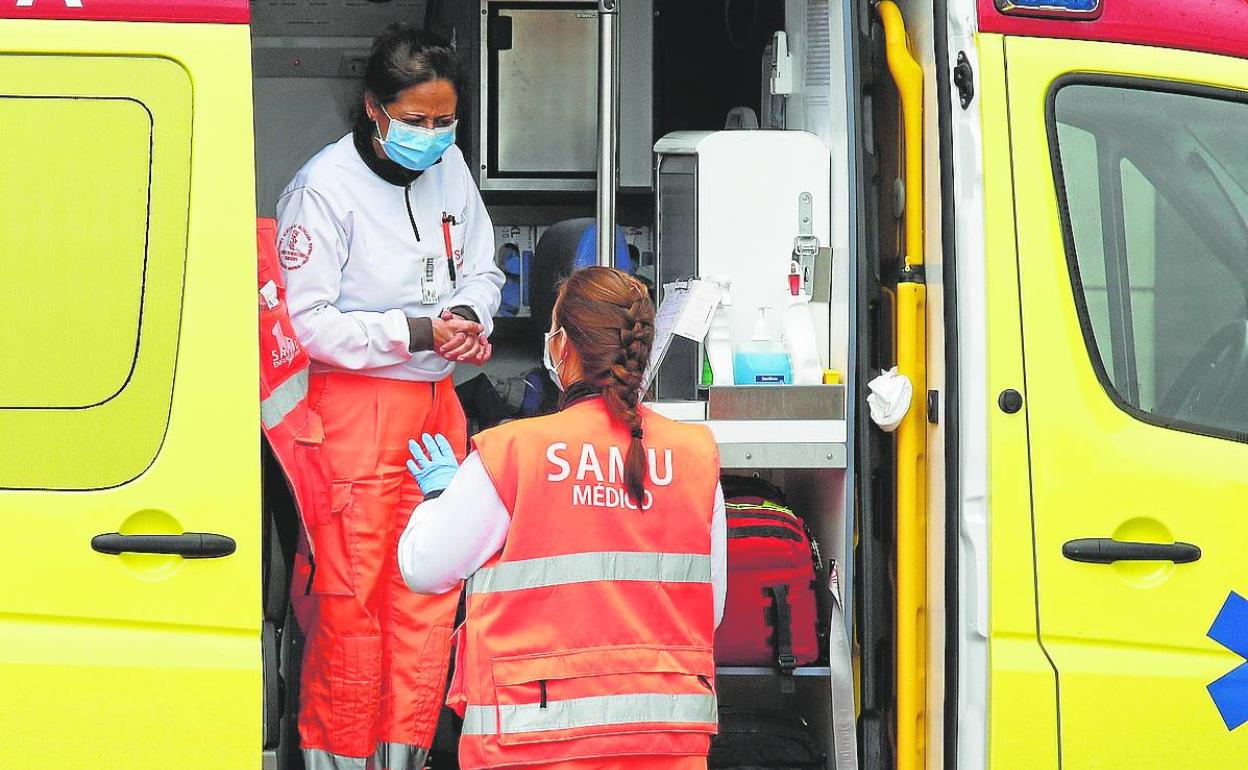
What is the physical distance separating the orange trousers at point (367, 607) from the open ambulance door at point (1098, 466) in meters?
1.16

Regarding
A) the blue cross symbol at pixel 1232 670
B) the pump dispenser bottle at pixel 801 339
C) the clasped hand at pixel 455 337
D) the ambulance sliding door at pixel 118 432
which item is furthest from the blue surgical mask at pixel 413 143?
the blue cross symbol at pixel 1232 670

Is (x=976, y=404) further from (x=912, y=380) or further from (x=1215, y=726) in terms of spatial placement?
(x=1215, y=726)

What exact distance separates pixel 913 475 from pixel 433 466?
3.08 feet

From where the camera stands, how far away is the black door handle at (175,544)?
2.42 meters

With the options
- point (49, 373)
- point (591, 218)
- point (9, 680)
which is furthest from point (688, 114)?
point (9, 680)

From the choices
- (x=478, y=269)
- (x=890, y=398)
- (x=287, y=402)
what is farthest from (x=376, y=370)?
(x=890, y=398)

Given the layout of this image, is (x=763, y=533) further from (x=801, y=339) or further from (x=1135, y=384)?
(x=1135, y=384)

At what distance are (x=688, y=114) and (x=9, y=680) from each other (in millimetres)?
2564

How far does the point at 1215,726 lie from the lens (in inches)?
104

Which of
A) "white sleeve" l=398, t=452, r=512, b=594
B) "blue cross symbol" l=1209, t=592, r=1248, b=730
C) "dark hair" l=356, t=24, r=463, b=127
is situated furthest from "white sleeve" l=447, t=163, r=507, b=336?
"blue cross symbol" l=1209, t=592, r=1248, b=730

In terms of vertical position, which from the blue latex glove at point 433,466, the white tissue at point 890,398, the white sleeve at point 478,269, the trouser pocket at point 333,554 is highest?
the white sleeve at point 478,269

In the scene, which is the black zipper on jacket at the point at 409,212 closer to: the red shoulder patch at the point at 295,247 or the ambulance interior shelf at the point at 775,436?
the red shoulder patch at the point at 295,247

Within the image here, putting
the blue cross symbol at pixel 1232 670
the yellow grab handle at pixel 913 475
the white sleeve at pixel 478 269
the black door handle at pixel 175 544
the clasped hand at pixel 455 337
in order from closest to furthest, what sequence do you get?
1. the black door handle at pixel 175 544
2. the blue cross symbol at pixel 1232 670
3. the yellow grab handle at pixel 913 475
4. the clasped hand at pixel 455 337
5. the white sleeve at pixel 478 269

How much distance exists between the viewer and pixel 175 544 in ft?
7.98
